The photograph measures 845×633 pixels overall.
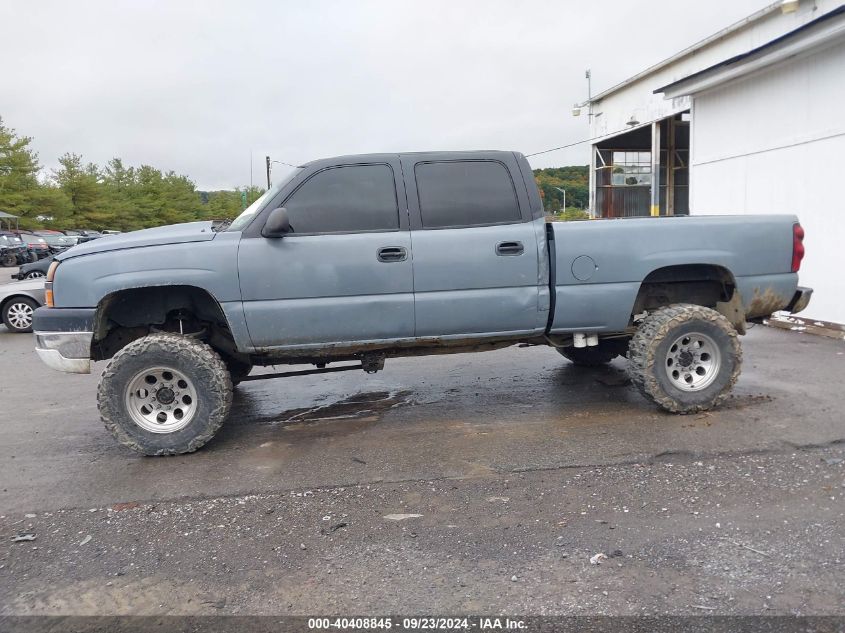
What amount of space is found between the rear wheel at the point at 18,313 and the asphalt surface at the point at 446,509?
20.3 feet

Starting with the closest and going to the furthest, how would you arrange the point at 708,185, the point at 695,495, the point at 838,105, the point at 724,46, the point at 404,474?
the point at 695,495 → the point at 404,474 → the point at 838,105 → the point at 708,185 → the point at 724,46

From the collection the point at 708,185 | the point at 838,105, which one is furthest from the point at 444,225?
the point at 708,185

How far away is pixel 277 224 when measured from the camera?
4.75 meters

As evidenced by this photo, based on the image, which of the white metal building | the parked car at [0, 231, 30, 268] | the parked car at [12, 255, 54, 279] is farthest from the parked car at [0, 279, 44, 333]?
the parked car at [0, 231, 30, 268]

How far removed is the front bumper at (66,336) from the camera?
4773mm

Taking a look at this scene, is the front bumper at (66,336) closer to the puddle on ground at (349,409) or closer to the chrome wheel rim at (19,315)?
the puddle on ground at (349,409)

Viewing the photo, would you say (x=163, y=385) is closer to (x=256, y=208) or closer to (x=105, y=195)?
(x=256, y=208)

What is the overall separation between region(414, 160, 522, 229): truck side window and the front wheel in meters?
1.45

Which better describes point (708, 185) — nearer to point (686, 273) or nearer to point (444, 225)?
point (686, 273)

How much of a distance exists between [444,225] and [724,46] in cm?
1606

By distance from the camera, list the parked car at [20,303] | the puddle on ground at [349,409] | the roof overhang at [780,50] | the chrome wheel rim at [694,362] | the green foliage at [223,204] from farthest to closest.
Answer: the green foliage at [223,204] → the parked car at [20,303] → the roof overhang at [780,50] → the puddle on ground at [349,409] → the chrome wheel rim at [694,362]

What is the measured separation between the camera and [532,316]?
5184mm

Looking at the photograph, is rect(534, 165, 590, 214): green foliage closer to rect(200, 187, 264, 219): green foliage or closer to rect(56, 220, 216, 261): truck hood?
rect(56, 220, 216, 261): truck hood

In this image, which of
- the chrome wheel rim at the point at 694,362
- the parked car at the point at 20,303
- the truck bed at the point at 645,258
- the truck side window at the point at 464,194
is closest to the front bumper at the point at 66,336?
the truck side window at the point at 464,194
